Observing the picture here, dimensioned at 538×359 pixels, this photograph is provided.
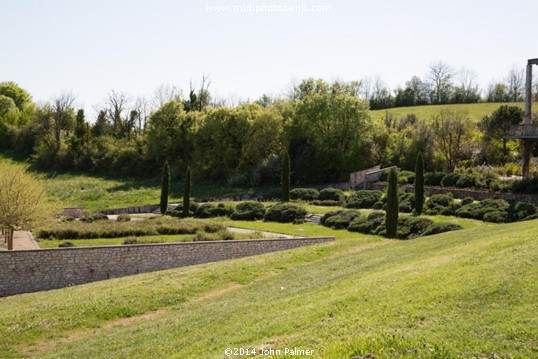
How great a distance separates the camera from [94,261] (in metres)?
22.8

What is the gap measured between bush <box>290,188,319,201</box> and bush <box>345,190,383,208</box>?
440 centimetres

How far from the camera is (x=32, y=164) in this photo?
75.4m

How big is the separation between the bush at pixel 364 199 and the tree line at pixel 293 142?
8.68 metres

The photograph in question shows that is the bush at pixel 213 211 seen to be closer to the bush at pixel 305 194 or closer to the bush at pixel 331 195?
the bush at pixel 305 194

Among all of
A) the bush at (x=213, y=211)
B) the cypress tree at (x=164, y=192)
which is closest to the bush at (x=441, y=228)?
the bush at (x=213, y=211)

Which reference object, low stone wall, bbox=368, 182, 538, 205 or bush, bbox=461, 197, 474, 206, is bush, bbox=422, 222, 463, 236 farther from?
low stone wall, bbox=368, 182, 538, 205

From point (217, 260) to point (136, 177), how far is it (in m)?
43.8

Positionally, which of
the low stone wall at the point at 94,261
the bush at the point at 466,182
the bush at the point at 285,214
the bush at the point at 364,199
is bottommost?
the low stone wall at the point at 94,261

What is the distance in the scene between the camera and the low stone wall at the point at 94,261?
21500 mm

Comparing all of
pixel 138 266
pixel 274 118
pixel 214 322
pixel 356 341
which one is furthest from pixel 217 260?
pixel 274 118

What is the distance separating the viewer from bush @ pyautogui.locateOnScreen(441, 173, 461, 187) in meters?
40.8

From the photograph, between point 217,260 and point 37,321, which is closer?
point 37,321

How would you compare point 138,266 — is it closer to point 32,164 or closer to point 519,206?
point 519,206

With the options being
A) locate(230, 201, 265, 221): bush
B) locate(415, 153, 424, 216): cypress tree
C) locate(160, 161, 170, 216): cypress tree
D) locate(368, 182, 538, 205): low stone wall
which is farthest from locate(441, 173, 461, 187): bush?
locate(160, 161, 170, 216): cypress tree
